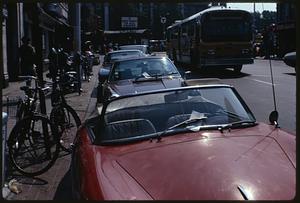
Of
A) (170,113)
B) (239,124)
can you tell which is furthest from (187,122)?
(239,124)

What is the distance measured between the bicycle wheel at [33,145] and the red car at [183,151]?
1.76m

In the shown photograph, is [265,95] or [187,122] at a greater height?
[187,122]

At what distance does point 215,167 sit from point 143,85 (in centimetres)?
596

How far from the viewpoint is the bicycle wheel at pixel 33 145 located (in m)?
6.09

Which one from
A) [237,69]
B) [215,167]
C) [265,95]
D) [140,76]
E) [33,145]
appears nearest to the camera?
[215,167]

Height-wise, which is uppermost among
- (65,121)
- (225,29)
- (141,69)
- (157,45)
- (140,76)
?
(157,45)

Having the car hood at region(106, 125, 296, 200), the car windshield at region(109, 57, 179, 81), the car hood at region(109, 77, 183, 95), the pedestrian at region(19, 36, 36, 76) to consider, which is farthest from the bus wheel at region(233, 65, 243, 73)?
the car hood at region(106, 125, 296, 200)

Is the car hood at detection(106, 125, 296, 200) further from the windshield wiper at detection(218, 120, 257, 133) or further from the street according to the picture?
the windshield wiper at detection(218, 120, 257, 133)

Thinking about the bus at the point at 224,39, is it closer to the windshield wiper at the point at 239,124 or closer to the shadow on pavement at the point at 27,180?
the shadow on pavement at the point at 27,180

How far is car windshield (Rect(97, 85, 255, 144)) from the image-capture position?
3.74m

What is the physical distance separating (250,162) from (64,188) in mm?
3012

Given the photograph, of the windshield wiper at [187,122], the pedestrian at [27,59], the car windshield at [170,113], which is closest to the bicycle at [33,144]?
the car windshield at [170,113]

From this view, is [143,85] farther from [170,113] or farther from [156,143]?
[156,143]

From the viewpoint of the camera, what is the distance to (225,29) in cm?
2158
